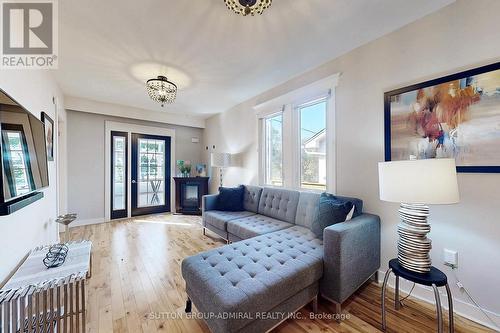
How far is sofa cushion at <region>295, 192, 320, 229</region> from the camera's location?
2.51 m

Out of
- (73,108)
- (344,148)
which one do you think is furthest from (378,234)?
(73,108)

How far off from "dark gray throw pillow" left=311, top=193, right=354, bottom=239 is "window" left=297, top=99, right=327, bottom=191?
659 mm

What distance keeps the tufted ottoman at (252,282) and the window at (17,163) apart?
4.05 feet

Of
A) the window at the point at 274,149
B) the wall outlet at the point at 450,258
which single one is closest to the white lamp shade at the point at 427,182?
the wall outlet at the point at 450,258

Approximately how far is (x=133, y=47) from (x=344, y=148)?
272 cm

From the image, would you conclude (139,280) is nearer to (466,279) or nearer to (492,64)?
(466,279)

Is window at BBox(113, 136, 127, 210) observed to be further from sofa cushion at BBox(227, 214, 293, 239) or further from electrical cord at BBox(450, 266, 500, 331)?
electrical cord at BBox(450, 266, 500, 331)

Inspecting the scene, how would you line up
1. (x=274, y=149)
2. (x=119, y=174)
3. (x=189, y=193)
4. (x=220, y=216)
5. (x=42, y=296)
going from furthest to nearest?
(x=189, y=193)
(x=119, y=174)
(x=274, y=149)
(x=220, y=216)
(x=42, y=296)

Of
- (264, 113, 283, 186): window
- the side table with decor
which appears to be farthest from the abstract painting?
the side table with decor

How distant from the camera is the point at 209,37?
82.5 inches

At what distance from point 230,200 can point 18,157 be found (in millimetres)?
2532

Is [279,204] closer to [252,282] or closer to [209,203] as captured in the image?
[209,203]

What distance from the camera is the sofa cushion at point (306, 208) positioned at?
8.22ft

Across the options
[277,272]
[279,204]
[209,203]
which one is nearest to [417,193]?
[277,272]
